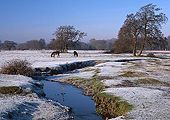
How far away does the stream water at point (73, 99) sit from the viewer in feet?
73.5

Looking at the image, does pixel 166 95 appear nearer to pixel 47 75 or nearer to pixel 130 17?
pixel 47 75

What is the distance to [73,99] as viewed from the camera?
2861 cm

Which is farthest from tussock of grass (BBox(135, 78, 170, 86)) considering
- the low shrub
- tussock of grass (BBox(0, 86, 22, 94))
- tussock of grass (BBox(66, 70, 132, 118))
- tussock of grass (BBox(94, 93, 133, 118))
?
the low shrub

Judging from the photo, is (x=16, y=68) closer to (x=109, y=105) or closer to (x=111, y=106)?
(x=109, y=105)

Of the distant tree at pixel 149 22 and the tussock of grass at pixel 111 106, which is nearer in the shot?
the tussock of grass at pixel 111 106

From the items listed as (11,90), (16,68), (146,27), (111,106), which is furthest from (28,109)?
(146,27)

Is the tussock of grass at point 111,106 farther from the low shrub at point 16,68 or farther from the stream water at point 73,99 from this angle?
the low shrub at point 16,68

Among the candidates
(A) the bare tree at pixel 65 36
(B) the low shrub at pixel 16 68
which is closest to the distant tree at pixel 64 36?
(A) the bare tree at pixel 65 36

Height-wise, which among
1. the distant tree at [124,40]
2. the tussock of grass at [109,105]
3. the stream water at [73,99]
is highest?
the distant tree at [124,40]

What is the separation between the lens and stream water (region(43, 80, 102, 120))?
73.5ft

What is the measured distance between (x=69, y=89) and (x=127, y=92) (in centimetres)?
923

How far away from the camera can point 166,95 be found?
25.6m

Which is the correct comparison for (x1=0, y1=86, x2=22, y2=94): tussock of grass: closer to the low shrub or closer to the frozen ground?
the frozen ground

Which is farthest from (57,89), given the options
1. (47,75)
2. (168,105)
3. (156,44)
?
(156,44)
